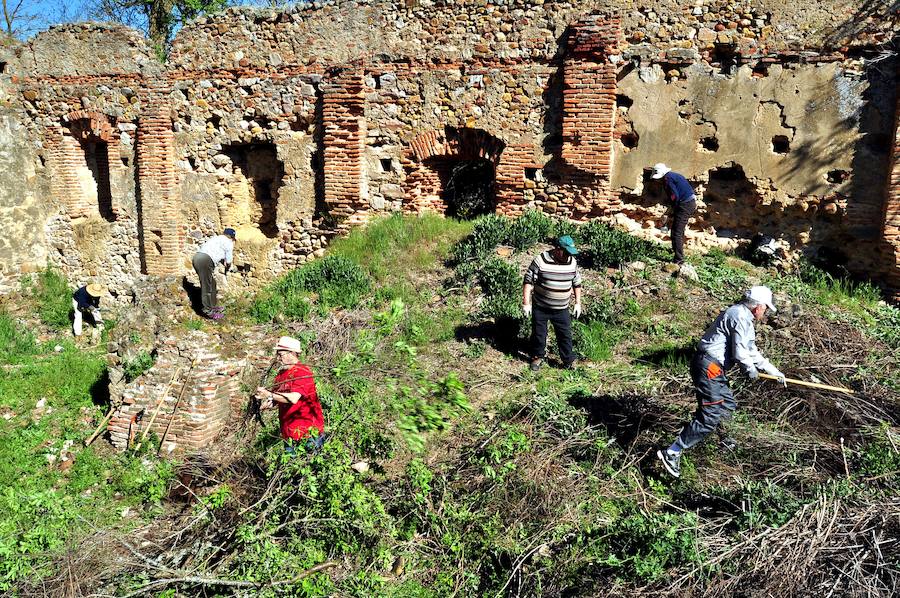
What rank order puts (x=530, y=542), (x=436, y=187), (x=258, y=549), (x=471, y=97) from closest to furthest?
(x=258, y=549) < (x=530, y=542) < (x=471, y=97) < (x=436, y=187)

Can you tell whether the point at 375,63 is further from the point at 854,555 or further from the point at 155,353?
the point at 854,555

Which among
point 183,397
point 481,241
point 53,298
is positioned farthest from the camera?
point 53,298

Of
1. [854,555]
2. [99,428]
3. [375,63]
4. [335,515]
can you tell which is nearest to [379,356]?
[335,515]

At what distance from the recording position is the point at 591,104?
31.1 feet

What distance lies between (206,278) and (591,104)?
233 inches

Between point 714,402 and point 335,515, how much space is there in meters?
3.07

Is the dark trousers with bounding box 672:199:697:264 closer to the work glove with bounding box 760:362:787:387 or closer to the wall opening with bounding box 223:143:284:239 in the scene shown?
the work glove with bounding box 760:362:787:387

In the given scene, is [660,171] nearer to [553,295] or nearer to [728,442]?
[553,295]

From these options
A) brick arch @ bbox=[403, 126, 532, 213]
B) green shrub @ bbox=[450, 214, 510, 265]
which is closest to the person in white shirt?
brick arch @ bbox=[403, 126, 532, 213]

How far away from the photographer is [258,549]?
4.57m

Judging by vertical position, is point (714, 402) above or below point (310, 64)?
below

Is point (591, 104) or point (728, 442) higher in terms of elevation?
point (591, 104)

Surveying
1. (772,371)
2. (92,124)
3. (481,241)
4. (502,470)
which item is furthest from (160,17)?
(772,371)

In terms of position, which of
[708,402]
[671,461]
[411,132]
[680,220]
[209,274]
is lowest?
[671,461]
